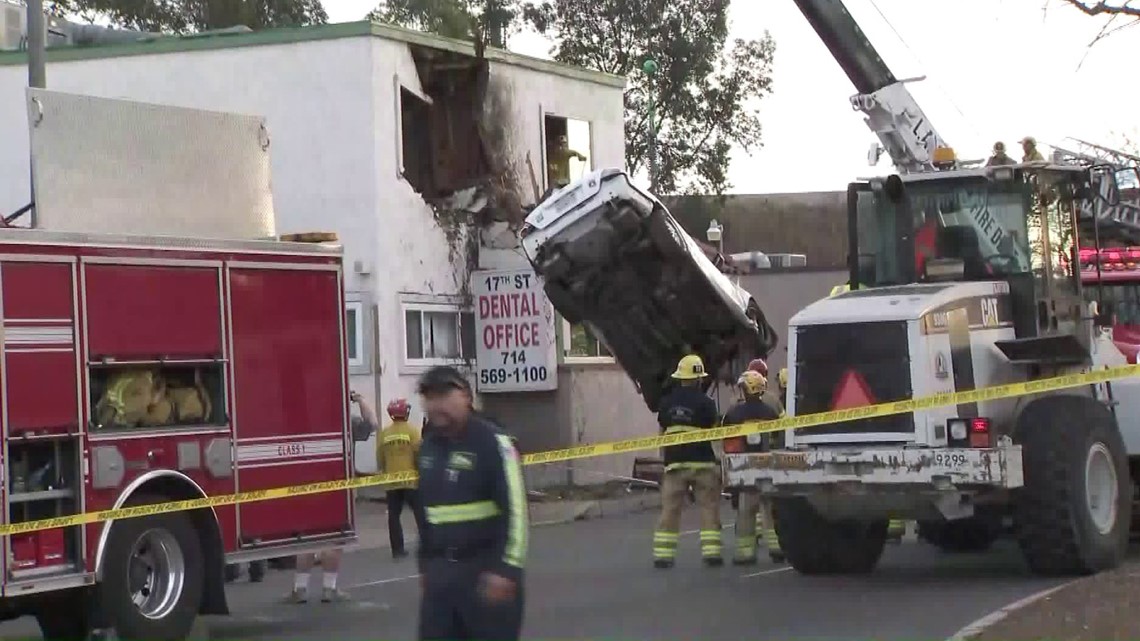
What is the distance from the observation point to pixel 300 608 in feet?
47.2

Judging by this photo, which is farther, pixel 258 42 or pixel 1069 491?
pixel 258 42

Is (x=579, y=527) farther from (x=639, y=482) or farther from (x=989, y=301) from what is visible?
(x=989, y=301)

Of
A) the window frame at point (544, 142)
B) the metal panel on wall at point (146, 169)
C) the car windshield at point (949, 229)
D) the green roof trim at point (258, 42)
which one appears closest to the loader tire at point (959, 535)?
the car windshield at point (949, 229)

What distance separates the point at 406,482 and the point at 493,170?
435 inches

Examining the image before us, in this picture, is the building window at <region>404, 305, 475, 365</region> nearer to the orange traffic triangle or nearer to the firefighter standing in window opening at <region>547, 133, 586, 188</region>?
the firefighter standing in window opening at <region>547, 133, 586, 188</region>

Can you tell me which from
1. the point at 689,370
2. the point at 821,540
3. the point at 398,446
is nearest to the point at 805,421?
the point at 821,540

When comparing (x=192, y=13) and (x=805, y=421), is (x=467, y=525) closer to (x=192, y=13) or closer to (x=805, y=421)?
(x=805, y=421)

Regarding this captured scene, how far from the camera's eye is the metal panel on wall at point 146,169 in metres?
12.2

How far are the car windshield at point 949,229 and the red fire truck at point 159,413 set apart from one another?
4567 mm

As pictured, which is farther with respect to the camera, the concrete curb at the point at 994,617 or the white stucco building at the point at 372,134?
the white stucco building at the point at 372,134

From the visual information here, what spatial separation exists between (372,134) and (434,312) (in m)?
2.79

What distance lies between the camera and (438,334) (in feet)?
82.5

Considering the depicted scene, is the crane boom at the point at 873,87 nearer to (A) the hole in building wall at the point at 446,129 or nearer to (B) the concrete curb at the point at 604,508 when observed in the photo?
(B) the concrete curb at the point at 604,508

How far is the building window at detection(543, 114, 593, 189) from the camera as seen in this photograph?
90.1ft
